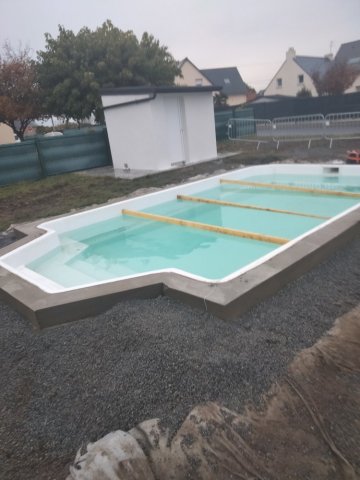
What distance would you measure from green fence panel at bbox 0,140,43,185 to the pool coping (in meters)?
9.32

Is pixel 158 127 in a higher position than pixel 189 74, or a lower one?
lower

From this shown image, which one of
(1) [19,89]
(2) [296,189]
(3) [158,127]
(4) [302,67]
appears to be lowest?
(2) [296,189]

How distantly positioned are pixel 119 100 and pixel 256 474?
13299 mm

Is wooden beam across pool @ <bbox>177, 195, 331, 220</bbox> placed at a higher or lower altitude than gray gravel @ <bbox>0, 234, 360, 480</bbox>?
lower

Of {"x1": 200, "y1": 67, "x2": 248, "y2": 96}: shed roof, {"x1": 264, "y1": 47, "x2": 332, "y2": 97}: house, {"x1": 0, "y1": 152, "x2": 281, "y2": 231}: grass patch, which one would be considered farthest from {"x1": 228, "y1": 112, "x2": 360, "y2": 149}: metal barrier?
{"x1": 200, "y1": 67, "x2": 248, "y2": 96}: shed roof

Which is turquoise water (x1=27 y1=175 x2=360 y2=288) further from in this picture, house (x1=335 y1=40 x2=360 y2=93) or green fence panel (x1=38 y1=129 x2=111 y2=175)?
house (x1=335 y1=40 x2=360 y2=93)

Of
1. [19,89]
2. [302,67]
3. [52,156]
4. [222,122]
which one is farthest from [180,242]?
[302,67]

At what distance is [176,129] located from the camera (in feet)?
43.8

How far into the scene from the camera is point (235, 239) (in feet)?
20.4

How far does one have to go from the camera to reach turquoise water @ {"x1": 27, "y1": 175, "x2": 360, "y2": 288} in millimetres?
5762

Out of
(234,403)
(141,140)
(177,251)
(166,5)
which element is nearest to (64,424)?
(234,403)

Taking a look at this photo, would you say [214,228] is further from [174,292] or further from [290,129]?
[290,129]

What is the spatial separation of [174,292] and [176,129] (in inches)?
421

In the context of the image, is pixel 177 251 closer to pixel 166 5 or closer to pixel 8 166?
pixel 8 166
